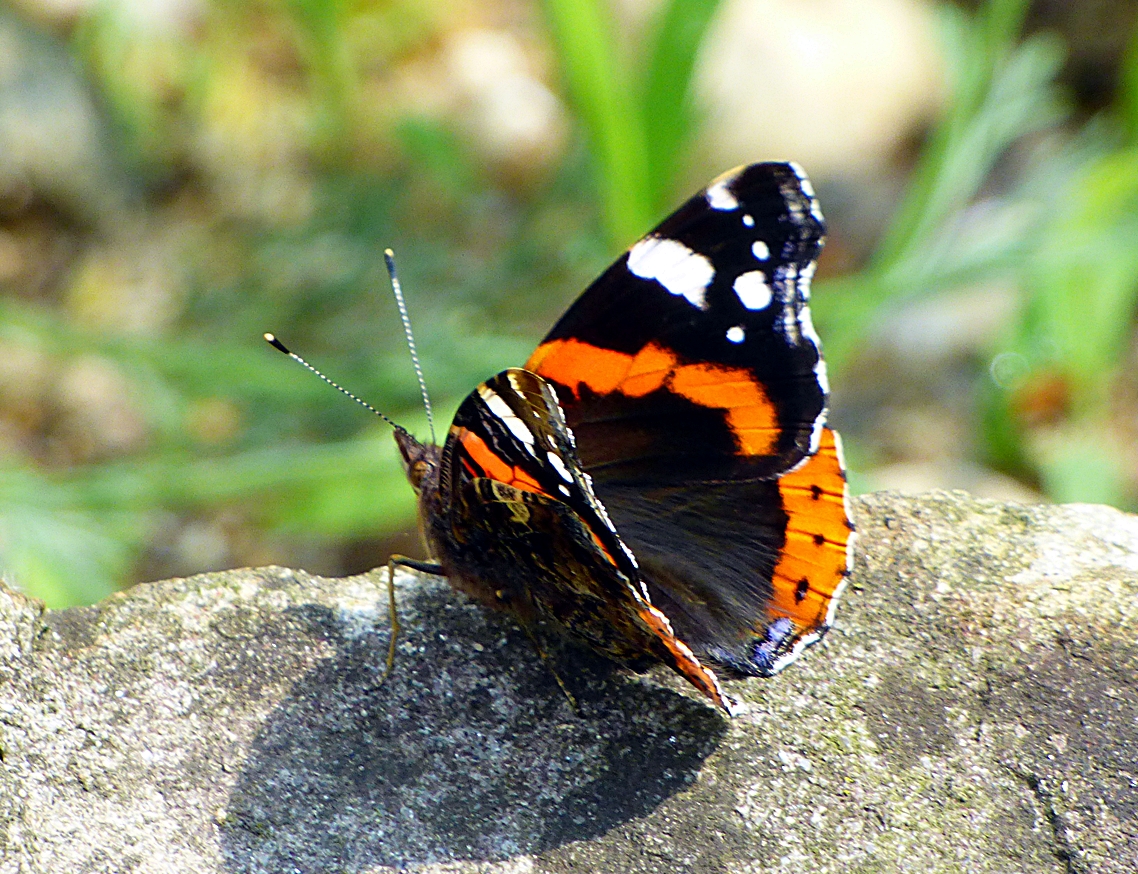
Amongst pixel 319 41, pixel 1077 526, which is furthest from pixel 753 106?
pixel 1077 526

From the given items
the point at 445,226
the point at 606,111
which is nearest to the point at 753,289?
the point at 606,111

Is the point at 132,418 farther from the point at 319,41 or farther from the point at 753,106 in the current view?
the point at 753,106

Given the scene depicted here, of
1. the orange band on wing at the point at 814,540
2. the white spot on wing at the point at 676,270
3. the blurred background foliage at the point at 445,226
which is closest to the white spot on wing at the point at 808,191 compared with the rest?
the white spot on wing at the point at 676,270

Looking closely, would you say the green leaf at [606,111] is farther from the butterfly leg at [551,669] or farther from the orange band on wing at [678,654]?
the orange band on wing at [678,654]

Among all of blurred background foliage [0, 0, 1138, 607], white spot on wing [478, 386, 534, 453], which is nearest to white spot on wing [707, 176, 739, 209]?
white spot on wing [478, 386, 534, 453]

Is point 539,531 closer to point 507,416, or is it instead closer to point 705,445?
point 507,416

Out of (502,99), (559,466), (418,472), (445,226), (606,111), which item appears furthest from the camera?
(502,99)

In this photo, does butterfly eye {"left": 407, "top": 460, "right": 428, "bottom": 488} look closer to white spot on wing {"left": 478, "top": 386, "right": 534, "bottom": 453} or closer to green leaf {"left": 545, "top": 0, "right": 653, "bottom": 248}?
white spot on wing {"left": 478, "top": 386, "right": 534, "bottom": 453}
